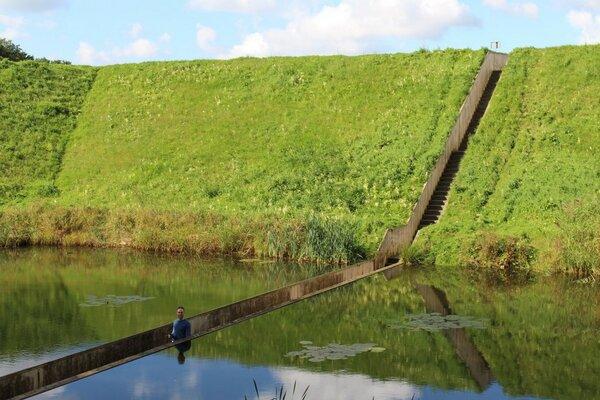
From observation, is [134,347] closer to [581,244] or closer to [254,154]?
[581,244]

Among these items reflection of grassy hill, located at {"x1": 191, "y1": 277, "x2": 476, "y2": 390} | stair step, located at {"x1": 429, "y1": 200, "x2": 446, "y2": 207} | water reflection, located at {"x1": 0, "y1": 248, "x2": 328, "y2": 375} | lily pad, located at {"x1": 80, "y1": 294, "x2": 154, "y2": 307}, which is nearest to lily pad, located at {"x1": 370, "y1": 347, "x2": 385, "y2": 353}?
reflection of grassy hill, located at {"x1": 191, "y1": 277, "x2": 476, "y2": 390}

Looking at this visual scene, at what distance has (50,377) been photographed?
1405 centimetres

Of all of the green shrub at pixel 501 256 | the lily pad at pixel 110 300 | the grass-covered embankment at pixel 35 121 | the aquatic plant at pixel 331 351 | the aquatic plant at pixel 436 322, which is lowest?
the aquatic plant at pixel 331 351

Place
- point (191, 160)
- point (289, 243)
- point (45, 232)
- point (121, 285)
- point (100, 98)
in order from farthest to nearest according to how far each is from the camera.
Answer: point (100, 98) → point (191, 160) → point (45, 232) → point (289, 243) → point (121, 285)

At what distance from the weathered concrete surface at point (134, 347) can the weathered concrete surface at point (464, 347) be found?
327 cm

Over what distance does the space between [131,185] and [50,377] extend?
26.0 m

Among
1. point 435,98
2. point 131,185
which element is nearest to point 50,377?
point 131,185

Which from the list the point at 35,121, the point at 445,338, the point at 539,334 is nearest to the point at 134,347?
the point at 445,338

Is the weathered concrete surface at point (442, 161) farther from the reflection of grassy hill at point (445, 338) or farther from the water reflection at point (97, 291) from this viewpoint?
the reflection of grassy hill at point (445, 338)

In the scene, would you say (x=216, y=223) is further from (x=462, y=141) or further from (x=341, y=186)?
(x=462, y=141)

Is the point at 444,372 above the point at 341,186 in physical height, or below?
below

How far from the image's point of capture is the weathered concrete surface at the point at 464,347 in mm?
15523

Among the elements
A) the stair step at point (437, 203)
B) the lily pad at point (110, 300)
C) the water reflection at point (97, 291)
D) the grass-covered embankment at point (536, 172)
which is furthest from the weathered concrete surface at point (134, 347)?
the stair step at point (437, 203)

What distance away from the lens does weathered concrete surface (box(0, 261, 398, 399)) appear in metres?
13.5
